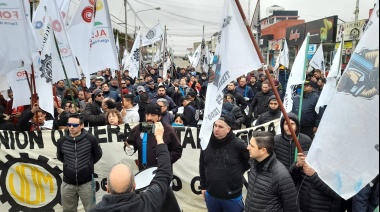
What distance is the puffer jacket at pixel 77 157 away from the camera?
4.47m

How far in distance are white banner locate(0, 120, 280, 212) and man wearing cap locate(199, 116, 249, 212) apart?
5.27 ft

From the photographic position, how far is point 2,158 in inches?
211

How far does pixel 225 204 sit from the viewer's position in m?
4.06

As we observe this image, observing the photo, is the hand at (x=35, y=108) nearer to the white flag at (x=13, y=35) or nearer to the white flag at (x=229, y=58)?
the white flag at (x=13, y=35)

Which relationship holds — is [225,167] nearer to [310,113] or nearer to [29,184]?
[29,184]

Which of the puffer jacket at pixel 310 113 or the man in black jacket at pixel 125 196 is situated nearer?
the man in black jacket at pixel 125 196

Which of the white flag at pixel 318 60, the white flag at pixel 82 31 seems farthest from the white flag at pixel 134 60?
the white flag at pixel 82 31

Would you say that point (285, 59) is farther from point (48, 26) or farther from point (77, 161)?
point (77, 161)

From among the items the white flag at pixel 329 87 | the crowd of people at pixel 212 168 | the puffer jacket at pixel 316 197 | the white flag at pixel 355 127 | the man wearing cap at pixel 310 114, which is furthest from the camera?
the man wearing cap at pixel 310 114

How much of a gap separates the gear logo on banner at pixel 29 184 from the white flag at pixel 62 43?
1332 millimetres

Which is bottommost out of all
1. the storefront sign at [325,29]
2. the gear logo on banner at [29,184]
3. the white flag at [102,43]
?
the gear logo on banner at [29,184]

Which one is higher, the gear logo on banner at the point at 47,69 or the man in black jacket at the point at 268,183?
the gear logo on banner at the point at 47,69

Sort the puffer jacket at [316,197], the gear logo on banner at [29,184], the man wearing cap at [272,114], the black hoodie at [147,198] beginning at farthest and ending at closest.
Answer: the man wearing cap at [272,114]
the gear logo on banner at [29,184]
the puffer jacket at [316,197]
the black hoodie at [147,198]

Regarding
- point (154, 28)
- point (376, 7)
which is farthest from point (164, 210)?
point (154, 28)
